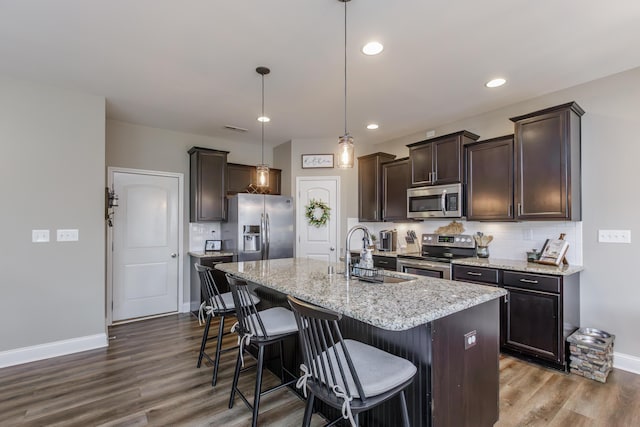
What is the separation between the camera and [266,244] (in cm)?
466

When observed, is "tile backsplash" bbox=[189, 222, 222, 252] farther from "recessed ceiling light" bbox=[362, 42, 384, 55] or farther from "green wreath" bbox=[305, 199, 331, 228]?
"recessed ceiling light" bbox=[362, 42, 384, 55]

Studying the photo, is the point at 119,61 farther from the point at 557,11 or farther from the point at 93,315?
the point at 557,11

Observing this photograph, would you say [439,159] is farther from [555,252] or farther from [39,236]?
[39,236]

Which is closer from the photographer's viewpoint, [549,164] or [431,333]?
[431,333]

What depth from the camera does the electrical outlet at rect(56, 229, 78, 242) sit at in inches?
129

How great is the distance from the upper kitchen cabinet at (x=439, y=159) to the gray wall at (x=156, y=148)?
295 cm

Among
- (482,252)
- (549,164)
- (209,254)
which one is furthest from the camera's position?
(209,254)

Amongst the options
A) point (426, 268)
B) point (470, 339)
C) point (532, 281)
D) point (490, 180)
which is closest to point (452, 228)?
point (426, 268)

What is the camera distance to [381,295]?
1.72m

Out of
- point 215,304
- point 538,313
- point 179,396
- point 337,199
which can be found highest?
point 337,199

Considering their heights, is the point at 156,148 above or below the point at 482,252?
above

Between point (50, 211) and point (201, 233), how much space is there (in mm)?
1985

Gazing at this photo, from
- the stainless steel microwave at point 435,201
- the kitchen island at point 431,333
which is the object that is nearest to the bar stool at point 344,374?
the kitchen island at point 431,333

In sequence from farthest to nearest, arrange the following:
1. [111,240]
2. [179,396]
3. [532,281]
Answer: [111,240]
[532,281]
[179,396]
